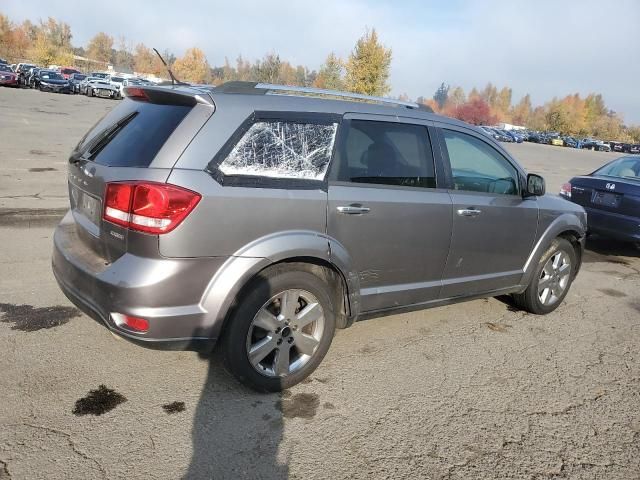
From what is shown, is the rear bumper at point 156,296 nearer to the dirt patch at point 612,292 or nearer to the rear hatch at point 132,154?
the rear hatch at point 132,154

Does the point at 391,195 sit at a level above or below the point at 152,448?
above

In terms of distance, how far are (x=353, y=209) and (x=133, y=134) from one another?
141cm

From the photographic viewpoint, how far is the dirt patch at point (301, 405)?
9.89 ft

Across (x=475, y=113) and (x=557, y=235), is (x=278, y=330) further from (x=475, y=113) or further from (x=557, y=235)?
(x=475, y=113)

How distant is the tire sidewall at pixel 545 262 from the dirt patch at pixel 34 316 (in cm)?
392

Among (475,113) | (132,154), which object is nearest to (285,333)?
(132,154)

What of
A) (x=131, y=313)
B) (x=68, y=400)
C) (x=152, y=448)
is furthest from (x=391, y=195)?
(x=68, y=400)

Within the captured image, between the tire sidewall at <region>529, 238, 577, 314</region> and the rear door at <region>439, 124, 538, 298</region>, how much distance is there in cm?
25

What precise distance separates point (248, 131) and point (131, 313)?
1192mm

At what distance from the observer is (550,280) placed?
193 inches

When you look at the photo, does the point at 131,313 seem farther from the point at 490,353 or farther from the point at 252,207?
the point at 490,353

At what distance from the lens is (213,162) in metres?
2.82

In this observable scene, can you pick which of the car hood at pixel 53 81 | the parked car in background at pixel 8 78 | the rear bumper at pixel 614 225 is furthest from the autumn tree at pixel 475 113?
the rear bumper at pixel 614 225

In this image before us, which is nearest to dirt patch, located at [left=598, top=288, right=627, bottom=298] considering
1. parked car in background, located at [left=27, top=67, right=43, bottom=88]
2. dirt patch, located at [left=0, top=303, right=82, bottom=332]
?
dirt patch, located at [left=0, top=303, right=82, bottom=332]
